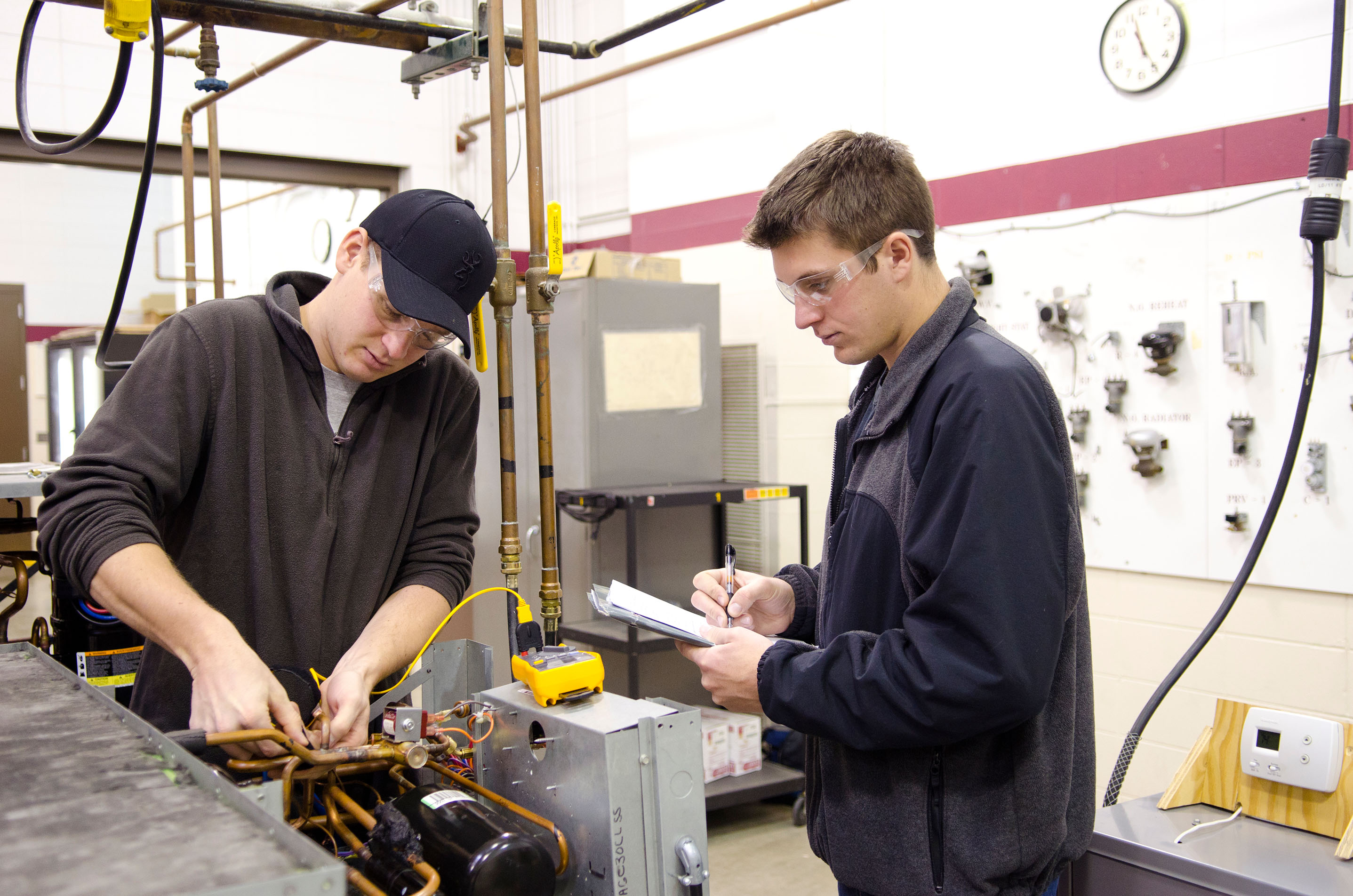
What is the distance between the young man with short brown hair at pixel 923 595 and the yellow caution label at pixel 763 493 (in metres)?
2.19

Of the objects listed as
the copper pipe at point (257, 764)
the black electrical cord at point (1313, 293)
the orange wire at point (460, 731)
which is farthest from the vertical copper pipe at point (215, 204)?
the black electrical cord at point (1313, 293)

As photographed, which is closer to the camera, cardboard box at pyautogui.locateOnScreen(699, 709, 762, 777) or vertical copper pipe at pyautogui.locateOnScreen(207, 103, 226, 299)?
vertical copper pipe at pyautogui.locateOnScreen(207, 103, 226, 299)

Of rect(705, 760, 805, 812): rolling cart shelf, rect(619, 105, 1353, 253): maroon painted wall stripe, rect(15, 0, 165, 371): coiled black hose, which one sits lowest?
rect(705, 760, 805, 812): rolling cart shelf

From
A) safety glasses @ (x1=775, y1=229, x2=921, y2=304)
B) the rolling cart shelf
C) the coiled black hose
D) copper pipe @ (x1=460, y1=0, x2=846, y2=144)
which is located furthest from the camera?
copper pipe @ (x1=460, y1=0, x2=846, y2=144)

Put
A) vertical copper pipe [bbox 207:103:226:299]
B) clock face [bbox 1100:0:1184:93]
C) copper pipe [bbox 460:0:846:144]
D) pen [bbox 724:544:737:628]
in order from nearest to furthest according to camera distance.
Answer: pen [bbox 724:544:737:628]
clock face [bbox 1100:0:1184:93]
vertical copper pipe [bbox 207:103:226:299]
copper pipe [bbox 460:0:846:144]

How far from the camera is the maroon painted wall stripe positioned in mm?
2494

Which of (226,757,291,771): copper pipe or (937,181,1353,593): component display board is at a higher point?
(937,181,1353,593): component display board

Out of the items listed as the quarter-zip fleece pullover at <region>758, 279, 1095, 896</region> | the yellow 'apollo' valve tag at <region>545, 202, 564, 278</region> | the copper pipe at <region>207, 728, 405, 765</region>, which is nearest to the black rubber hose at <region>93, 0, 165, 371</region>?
the yellow 'apollo' valve tag at <region>545, 202, 564, 278</region>

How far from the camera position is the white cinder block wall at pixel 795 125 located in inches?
101

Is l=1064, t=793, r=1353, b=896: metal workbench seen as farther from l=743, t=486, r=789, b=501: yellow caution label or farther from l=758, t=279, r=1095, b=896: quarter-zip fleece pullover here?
l=743, t=486, r=789, b=501: yellow caution label

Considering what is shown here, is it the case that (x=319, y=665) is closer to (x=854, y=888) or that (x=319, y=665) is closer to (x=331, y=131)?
(x=854, y=888)

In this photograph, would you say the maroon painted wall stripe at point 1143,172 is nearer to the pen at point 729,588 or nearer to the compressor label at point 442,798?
the pen at point 729,588

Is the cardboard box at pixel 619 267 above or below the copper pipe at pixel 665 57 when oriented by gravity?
below

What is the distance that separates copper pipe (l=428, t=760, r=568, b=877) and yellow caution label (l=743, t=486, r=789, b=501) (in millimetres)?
2362
